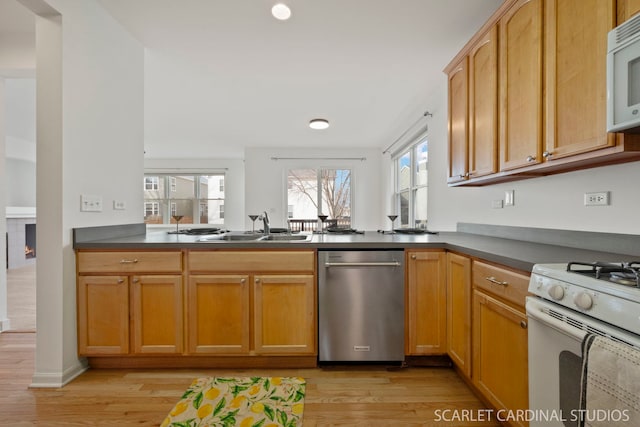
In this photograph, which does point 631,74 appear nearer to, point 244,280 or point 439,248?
point 439,248

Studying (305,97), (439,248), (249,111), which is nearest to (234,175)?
(249,111)

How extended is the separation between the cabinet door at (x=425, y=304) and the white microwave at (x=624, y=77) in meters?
1.16

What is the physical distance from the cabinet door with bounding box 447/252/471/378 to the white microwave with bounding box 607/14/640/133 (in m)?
0.92

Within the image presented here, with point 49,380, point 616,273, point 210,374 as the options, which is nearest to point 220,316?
point 210,374

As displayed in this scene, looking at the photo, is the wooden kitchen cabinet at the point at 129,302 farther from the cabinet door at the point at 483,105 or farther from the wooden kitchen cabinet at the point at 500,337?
the cabinet door at the point at 483,105

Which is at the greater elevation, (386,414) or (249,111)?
(249,111)

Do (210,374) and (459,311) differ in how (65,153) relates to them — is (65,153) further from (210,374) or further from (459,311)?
(459,311)

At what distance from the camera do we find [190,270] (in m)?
1.99

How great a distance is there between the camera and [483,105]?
1.97 metres

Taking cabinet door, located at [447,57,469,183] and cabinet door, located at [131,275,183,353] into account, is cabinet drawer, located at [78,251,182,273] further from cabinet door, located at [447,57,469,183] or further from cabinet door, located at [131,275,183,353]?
cabinet door, located at [447,57,469,183]

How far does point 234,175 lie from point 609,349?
7723mm

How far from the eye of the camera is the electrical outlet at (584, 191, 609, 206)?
1446 millimetres

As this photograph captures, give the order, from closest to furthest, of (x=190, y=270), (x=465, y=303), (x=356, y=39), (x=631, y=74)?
(x=631, y=74)
(x=465, y=303)
(x=190, y=270)
(x=356, y=39)

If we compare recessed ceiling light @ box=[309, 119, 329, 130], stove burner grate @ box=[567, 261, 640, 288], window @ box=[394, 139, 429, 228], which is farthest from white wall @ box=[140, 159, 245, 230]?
stove burner grate @ box=[567, 261, 640, 288]
